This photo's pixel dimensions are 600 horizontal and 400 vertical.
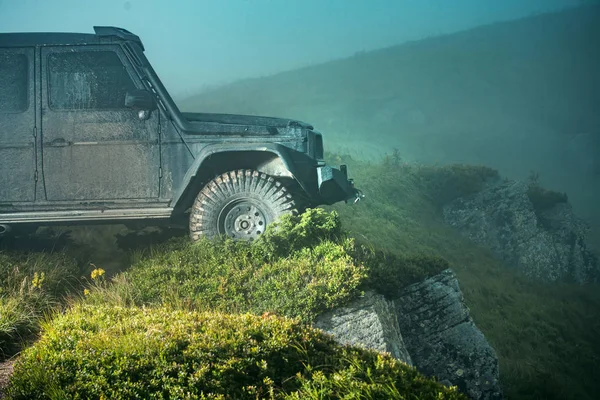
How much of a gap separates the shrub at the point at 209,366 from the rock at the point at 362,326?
111 cm

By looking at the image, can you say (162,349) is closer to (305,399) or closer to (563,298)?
(305,399)

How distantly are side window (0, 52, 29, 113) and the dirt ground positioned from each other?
3.67 meters

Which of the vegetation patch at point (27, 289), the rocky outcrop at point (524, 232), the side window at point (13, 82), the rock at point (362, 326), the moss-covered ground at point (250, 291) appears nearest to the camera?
the moss-covered ground at point (250, 291)

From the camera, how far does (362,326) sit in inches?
244

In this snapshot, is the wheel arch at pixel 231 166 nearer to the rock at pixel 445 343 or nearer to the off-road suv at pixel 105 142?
the off-road suv at pixel 105 142

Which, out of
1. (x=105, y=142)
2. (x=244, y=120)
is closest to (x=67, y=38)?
(x=105, y=142)

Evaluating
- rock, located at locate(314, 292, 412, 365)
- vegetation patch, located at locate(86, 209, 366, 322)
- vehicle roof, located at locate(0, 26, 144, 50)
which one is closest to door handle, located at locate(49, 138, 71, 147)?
vehicle roof, located at locate(0, 26, 144, 50)

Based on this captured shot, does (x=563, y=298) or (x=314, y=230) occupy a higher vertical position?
(x=314, y=230)

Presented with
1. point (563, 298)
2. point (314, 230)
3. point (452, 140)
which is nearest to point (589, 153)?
point (452, 140)

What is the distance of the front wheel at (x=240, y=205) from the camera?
7.19 metres

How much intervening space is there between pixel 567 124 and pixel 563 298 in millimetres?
27755

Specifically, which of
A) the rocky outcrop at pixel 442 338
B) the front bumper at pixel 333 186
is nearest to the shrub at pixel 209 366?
the rocky outcrop at pixel 442 338

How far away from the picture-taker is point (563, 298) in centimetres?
1582

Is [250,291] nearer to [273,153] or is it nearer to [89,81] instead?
[273,153]
